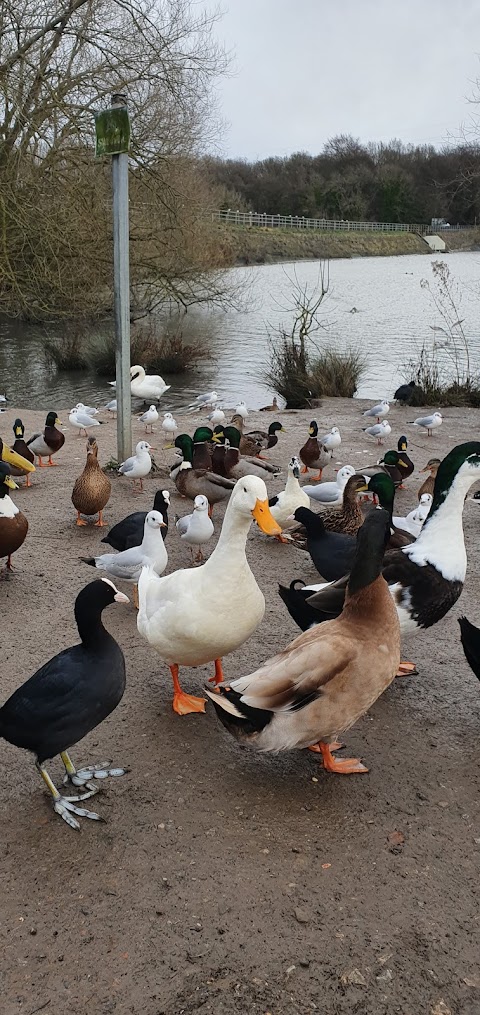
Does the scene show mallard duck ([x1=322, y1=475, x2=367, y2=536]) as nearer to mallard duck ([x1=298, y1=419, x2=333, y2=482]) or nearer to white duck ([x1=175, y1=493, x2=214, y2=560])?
white duck ([x1=175, y1=493, x2=214, y2=560])

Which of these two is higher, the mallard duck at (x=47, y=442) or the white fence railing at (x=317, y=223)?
the white fence railing at (x=317, y=223)

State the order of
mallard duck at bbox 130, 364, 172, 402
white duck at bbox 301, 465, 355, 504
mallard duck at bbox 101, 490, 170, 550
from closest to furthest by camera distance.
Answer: mallard duck at bbox 101, 490, 170, 550 < white duck at bbox 301, 465, 355, 504 < mallard duck at bbox 130, 364, 172, 402

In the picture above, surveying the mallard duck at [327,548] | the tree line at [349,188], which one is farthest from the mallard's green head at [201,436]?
the tree line at [349,188]

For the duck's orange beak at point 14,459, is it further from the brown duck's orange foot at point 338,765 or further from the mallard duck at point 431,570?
the brown duck's orange foot at point 338,765

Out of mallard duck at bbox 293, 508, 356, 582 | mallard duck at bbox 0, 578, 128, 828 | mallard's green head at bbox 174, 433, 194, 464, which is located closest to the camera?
mallard duck at bbox 0, 578, 128, 828

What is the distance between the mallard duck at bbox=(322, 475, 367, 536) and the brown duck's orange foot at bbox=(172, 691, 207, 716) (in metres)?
2.03

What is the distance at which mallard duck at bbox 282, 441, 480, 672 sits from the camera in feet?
12.4

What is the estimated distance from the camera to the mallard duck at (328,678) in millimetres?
2930

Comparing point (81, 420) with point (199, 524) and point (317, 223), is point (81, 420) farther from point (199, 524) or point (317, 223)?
point (317, 223)

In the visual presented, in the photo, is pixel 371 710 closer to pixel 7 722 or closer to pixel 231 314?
pixel 7 722

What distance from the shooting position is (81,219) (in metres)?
14.1

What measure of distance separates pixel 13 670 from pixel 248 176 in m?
64.1

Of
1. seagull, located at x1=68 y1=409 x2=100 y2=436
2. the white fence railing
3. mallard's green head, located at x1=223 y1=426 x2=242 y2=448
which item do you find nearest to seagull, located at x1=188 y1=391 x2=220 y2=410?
seagull, located at x1=68 y1=409 x2=100 y2=436

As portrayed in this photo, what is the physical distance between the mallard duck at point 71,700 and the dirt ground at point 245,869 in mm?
155
